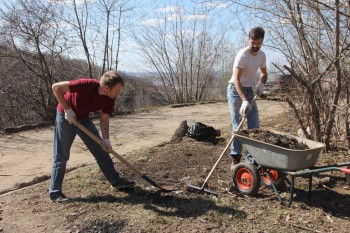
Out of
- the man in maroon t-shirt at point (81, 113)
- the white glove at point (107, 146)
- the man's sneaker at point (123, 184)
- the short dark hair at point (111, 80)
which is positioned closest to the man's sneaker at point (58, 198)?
the man in maroon t-shirt at point (81, 113)

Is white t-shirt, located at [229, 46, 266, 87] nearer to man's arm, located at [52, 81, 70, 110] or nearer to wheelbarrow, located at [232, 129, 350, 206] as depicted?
wheelbarrow, located at [232, 129, 350, 206]

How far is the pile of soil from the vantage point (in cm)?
402

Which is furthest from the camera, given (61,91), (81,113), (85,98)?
(81,113)

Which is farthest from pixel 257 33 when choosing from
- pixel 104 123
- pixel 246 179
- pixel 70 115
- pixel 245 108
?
pixel 70 115

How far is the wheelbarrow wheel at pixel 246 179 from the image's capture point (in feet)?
13.2

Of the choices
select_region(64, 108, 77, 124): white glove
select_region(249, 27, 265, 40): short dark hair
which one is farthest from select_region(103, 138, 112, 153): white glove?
select_region(249, 27, 265, 40): short dark hair

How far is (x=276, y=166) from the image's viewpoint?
147 inches

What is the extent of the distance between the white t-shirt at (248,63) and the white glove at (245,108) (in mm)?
398

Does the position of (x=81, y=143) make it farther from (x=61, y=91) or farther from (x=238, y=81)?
(x=238, y=81)

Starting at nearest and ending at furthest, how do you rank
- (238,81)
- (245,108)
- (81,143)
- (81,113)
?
(81,113) → (245,108) → (238,81) → (81,143)

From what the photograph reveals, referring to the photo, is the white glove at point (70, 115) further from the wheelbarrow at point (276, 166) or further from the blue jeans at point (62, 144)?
the wheelbarrow at point (276, 166)

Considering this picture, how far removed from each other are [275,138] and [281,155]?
0.48 metres

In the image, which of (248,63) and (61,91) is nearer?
(61,91)

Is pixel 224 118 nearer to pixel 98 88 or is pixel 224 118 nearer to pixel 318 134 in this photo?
pixel 318 134
